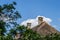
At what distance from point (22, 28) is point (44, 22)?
36.6 metres

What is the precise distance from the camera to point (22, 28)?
2045 centimetres

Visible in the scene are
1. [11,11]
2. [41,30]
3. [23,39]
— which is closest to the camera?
[23,39]

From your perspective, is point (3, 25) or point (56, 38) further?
point (56, 38)

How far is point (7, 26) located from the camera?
20.9 metres

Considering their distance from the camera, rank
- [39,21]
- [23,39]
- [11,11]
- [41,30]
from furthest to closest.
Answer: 1. [39,21]
2. [41,30]
3. [11,11]
4. [23,39]

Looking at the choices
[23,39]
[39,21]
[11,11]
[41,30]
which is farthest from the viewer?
[39,21]

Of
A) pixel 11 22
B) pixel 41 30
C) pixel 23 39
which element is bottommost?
pixel 23 39

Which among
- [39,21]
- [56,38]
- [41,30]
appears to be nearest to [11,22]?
[56,38]

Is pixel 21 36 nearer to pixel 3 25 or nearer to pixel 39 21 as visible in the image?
pixel 3 25

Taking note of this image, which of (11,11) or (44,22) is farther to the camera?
(44,22)

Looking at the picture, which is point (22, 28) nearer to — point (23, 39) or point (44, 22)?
point (23, 39)

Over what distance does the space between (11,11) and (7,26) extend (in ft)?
3.89

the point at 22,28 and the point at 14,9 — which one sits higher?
the point at 14,9

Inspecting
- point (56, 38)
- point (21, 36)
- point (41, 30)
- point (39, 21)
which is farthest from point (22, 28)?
point (39, 21)
